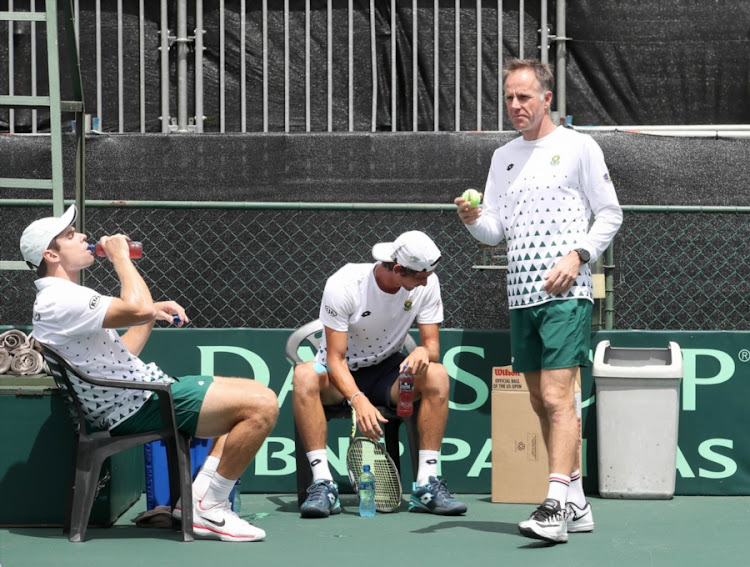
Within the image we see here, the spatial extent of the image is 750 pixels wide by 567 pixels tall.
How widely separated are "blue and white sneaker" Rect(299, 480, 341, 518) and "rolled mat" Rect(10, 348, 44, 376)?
1453 mm

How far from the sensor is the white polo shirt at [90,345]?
4.84m

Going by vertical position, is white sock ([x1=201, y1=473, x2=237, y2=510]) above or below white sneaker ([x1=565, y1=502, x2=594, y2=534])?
above

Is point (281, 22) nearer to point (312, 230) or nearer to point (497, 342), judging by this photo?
point (312, 230)

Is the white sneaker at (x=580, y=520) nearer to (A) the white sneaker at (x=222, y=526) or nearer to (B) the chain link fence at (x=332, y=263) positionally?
(A) the white sneaker at (x=222, y=526)

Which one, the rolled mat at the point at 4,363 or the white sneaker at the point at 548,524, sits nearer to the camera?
the white sneaker at the point at 548,524

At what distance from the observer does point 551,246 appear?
16.9ft

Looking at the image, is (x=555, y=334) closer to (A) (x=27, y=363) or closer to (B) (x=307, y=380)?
(B) (x=307, y=380)

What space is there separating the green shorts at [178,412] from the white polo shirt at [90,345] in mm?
30

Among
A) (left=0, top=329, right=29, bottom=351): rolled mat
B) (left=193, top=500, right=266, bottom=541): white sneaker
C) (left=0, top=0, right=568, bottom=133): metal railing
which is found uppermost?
(left=0, top=0, right=568, bottom=133): metal railing

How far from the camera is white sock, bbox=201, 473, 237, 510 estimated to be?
16.8 feet

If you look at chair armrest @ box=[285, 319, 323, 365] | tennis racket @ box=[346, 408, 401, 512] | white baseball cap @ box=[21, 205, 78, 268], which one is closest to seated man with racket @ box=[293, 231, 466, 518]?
tennis racket @ box=[346, 408, 401, 512]

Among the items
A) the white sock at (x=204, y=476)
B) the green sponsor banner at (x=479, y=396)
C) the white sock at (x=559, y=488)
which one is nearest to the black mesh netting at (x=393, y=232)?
the green sponsor banner at (x=479, y=396)

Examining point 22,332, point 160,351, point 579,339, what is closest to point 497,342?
point 579,339

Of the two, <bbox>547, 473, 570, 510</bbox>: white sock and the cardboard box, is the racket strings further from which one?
<bbox>547, 473, 570, 510</bbox>: white sock
